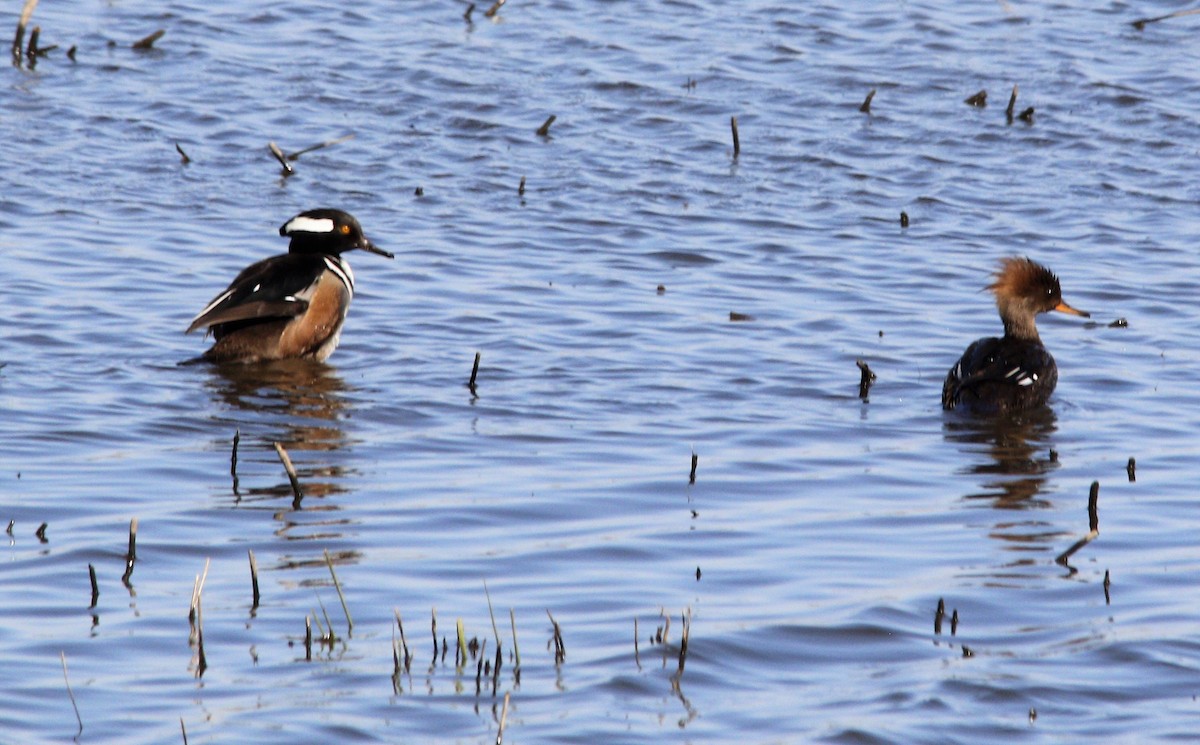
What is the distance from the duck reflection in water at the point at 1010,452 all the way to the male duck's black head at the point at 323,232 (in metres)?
3.67

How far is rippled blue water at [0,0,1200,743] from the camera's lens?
17.3 feet

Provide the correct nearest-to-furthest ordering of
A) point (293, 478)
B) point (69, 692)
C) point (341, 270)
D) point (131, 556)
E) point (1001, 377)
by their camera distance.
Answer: point (69, 692) < point (131, 556) < point (293, 478) < point (1001, 377) < point (341, 270)

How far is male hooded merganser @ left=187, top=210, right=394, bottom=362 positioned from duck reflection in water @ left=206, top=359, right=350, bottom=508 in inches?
3.5

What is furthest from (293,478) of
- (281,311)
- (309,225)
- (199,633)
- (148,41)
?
(148,41)

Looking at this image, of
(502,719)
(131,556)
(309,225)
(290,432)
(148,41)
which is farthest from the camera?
(148,41)

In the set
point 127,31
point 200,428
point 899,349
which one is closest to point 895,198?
point 899,349

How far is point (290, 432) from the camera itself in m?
8.26

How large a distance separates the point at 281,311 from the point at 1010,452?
12.6 feet

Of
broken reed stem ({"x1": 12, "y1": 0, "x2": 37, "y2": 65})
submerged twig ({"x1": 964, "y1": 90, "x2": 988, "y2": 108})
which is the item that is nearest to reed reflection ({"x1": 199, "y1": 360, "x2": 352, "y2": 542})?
broken reed stem ({"x1": 12, "y1": 0, "x2": 37, "y2": 65})

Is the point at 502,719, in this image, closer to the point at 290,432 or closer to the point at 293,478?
the point at 293,478

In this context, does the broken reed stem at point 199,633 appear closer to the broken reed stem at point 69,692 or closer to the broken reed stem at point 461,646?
the broken reed stem at point 69,692

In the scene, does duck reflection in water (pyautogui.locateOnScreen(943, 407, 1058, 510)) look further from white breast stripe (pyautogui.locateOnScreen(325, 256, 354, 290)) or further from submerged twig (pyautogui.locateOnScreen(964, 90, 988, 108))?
submerged twig (pyautogui.locateOnScreen(964, 90, 988, 108))

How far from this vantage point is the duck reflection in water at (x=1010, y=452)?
24.8 ft

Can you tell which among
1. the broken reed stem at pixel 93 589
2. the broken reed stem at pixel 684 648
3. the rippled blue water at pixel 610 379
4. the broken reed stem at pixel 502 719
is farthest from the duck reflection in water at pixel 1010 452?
the broken reed stem at pixel 93 589
